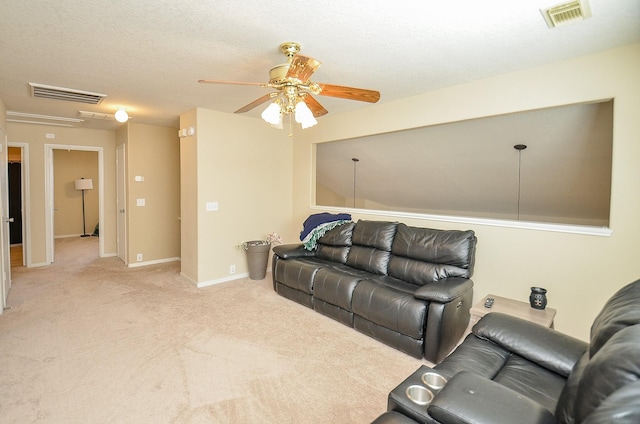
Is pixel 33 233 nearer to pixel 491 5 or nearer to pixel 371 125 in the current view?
pixel 371 125

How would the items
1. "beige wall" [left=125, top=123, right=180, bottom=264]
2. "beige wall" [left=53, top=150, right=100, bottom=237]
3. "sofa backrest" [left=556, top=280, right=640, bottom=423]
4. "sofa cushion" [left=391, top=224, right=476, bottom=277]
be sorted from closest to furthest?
"sofa backrest" [left=556, top=280, right=640, bottom=423] < "sofa cushion" [left=391, top=224, right=476, bottom=277] < "beige wall" [left=125, top=123, right=180, bottom=264] < "beige wall" [left=53, top=150, right=100, bottom=237]

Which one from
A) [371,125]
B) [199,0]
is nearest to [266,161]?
[371,125]

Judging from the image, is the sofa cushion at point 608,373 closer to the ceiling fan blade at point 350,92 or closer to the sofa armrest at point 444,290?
the sofa armrest at point 444,290

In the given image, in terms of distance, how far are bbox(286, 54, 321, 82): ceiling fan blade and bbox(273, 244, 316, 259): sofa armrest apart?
2.41m

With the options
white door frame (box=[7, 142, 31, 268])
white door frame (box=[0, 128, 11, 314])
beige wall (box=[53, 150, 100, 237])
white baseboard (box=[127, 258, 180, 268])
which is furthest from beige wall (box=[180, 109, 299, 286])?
beige wall (box=[53, 150, 100, 237])

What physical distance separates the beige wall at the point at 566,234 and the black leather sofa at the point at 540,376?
1.05 meters

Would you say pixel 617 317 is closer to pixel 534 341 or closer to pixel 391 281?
pixel 534 341

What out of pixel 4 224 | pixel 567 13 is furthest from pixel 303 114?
pixel 4 224

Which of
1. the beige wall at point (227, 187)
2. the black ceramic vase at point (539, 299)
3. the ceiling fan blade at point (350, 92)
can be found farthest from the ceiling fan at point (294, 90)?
the beige wall at point (227, 187)

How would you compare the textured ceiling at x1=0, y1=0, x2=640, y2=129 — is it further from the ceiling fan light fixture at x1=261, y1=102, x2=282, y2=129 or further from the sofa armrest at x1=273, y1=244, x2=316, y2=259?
the sofa armrest at x1=273, y1=244, x2=316, y2=259

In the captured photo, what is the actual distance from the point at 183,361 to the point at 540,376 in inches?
95.3

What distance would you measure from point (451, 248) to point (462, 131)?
164cm

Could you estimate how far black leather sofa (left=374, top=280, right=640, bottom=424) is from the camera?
83 centimetres

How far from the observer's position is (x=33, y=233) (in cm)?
537
